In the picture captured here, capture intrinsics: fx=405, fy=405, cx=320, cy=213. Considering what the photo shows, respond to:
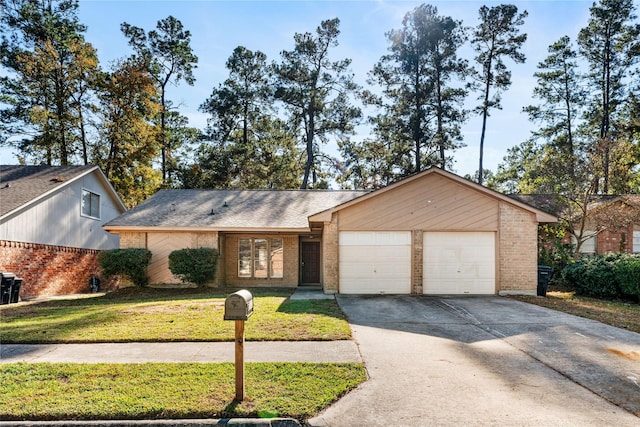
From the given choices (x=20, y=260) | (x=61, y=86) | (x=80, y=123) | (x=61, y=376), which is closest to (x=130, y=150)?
→ (x=80, y=123)

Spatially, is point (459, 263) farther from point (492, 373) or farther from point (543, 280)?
point (492, 373)

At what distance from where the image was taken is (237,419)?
404 centimetres

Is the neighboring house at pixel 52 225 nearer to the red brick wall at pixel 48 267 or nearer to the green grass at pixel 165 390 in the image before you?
the red brick wall at pixel 48 267

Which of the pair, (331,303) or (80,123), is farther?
(80,123)

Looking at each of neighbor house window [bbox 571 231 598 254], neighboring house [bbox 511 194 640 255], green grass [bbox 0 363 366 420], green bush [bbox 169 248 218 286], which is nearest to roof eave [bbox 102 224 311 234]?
green bush [bbox 169 248 218 286]

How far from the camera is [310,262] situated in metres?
18.0

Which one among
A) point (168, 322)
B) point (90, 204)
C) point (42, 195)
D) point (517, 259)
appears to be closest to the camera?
point (168, 322)

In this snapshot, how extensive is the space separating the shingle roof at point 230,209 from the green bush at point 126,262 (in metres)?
1.15

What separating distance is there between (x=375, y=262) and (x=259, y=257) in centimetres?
571

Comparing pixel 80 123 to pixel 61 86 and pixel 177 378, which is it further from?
pixel 177 378

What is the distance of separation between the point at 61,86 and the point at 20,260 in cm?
1422

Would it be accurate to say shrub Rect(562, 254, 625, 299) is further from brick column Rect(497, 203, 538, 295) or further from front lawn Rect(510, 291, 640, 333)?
brick column Rect(497, 203, 538, 295)

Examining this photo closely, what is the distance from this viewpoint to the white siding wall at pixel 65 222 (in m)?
14.9

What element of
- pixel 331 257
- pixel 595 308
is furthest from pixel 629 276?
pixel 331 257
